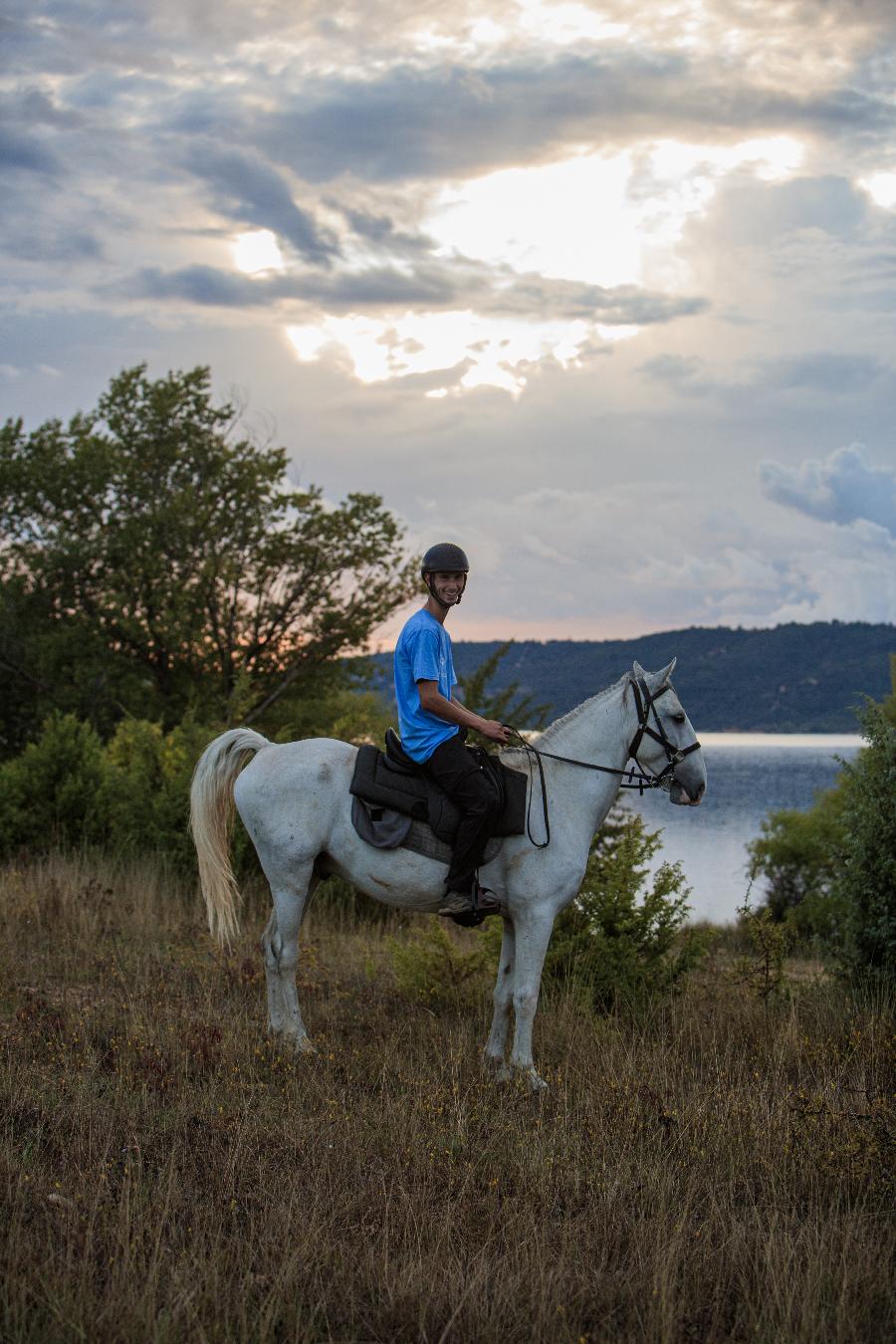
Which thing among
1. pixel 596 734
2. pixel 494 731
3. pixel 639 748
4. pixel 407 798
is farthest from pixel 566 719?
pixel 407 798

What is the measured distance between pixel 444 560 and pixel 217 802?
7.93 feet

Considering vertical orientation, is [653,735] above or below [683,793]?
above

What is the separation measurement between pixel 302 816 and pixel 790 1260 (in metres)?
4.04

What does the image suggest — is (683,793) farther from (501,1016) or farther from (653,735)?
(501,1016)

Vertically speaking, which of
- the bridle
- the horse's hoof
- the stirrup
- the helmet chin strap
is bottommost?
the horse's hoof

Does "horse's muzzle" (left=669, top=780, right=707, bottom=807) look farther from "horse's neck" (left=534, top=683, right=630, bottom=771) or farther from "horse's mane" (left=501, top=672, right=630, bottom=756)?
"horse's mane" (left=501, top=672, right=630, bottom=756)

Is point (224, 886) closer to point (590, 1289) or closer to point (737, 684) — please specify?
point (590, 1289)

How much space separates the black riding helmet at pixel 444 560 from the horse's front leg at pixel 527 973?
2.13m

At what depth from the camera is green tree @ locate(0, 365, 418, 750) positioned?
29.7 meters

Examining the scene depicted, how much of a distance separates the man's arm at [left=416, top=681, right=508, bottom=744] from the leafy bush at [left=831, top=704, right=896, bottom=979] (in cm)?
382

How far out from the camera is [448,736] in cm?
705

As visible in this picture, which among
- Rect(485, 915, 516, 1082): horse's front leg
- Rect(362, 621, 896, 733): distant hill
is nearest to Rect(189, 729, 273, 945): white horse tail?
Rect(485, 915, 516, 1082): horse's front leg

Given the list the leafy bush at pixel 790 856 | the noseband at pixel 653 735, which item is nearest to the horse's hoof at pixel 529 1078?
the noseband at pixel 653 735

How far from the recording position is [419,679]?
694 centimetres
